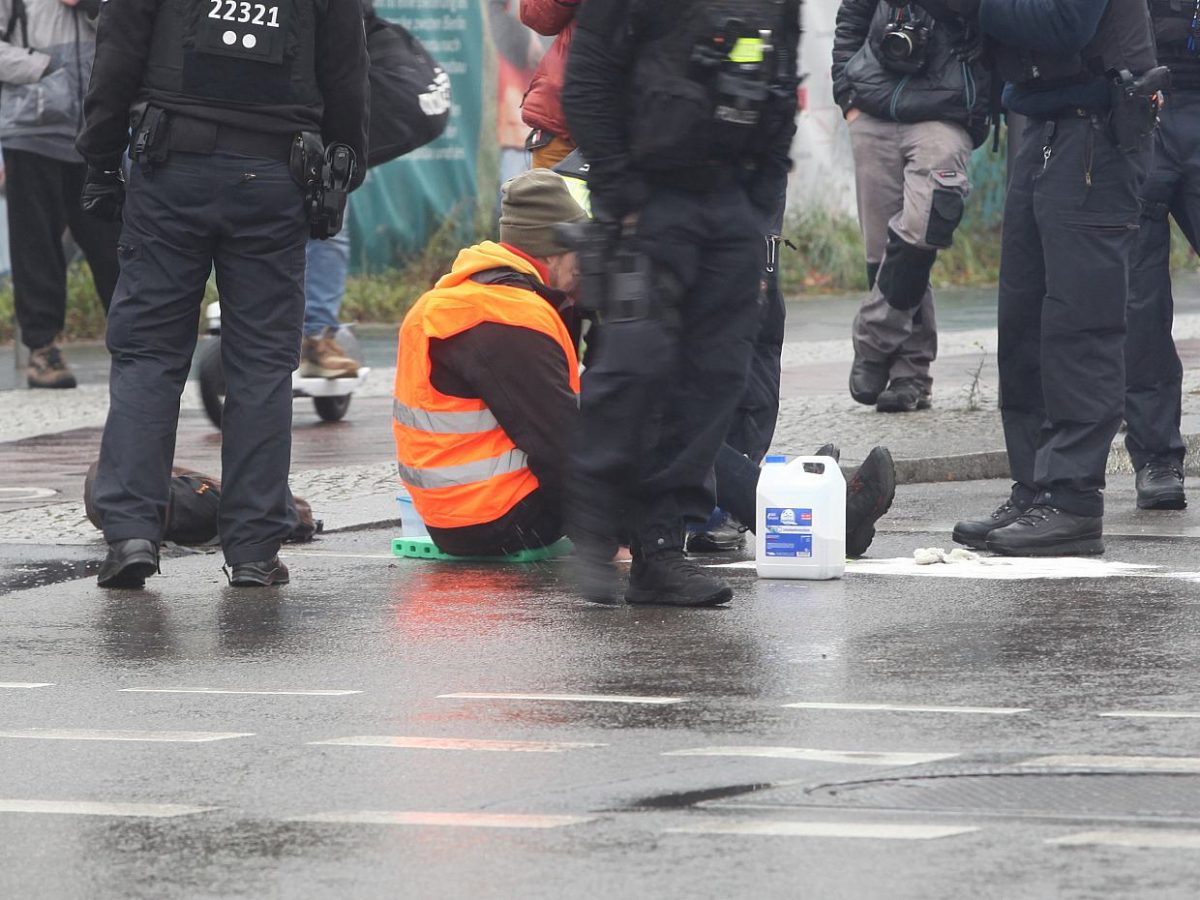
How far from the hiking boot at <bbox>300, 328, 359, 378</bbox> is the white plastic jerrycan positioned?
175 inches

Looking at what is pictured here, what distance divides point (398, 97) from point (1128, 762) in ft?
17.6

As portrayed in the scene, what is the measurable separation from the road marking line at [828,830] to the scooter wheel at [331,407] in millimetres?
7576

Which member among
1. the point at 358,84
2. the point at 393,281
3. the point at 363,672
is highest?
the point at 358,84

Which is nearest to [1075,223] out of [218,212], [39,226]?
[218,212]

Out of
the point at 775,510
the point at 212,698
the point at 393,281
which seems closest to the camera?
the point at 212,698

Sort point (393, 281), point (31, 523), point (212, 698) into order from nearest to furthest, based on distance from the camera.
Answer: point (212, 698)
point (31, 523)
point (393, 281)

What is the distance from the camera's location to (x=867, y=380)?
10625mm

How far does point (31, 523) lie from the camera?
822cm

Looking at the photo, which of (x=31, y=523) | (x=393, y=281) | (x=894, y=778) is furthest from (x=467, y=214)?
(x=894, y=778)

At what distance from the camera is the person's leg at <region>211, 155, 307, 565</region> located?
6.89 metres

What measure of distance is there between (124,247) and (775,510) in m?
1.86

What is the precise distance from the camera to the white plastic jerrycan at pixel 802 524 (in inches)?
266

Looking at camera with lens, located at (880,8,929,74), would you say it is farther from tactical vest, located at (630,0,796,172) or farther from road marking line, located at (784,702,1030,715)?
road marking line, located at (784,702,1030,715)

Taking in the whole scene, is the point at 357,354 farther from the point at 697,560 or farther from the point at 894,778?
the point at 894,778
